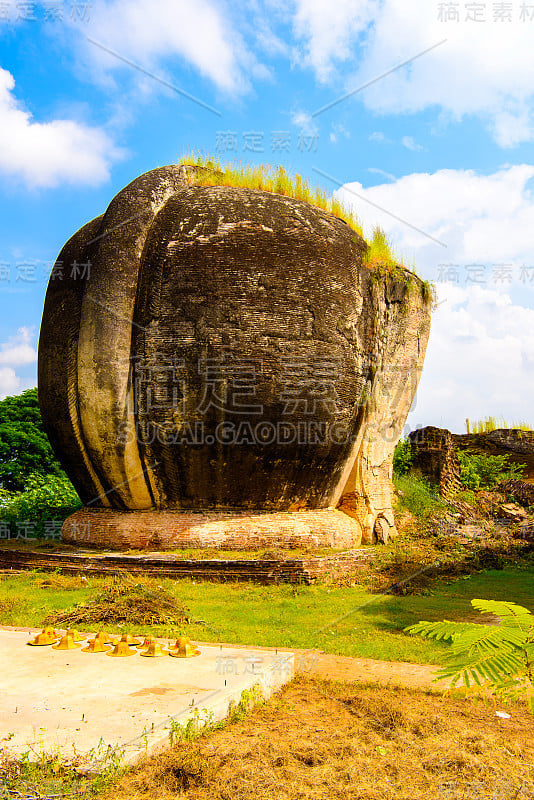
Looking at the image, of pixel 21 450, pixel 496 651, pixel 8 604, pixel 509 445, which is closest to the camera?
pixel 496 651

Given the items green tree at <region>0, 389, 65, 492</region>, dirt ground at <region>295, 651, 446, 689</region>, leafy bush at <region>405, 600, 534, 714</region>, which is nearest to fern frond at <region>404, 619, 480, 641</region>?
leafy bush at <region>405, 600, 534, 714</region>

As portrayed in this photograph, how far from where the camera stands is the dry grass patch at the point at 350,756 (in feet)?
7.72

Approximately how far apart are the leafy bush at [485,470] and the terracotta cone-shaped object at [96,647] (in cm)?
1315

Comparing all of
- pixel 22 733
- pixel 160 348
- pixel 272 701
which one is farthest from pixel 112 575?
pixel 22 733

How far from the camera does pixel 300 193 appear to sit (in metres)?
10.5

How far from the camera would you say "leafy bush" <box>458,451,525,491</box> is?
1622 cm

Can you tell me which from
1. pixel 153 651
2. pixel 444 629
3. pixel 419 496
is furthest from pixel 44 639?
pixel 419 496

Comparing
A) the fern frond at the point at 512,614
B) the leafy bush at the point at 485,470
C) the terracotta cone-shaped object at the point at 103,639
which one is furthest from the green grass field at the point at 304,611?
the leafy bush at the point at 485,470

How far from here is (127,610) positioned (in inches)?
227

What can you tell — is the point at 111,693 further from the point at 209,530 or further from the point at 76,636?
the point at 209,530

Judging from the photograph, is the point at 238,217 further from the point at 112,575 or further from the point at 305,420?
the point at 112,575

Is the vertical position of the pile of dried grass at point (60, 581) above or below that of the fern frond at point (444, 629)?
A: below

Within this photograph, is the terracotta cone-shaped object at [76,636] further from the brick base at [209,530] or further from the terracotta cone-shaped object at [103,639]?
the brick base at [209,530]

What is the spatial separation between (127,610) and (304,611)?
187 cm
